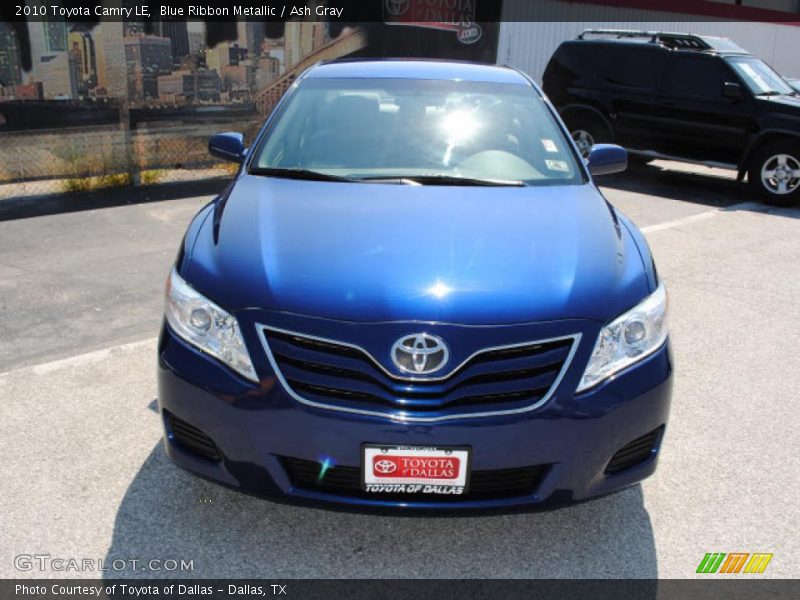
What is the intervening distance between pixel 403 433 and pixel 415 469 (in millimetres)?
132

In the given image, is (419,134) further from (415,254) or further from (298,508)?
(298,508)

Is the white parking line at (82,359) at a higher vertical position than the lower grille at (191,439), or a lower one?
lower

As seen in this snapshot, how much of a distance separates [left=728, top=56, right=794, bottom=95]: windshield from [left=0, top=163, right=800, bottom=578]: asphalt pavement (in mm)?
5437

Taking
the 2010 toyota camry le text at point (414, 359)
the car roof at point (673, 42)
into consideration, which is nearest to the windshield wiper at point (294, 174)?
the 2010 toyota camry le text at point (414, 359)

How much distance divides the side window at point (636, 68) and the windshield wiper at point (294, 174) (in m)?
8.71

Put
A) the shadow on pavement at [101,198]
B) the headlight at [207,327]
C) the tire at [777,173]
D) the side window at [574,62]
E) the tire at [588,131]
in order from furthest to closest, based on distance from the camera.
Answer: the side window at [574,62] → the tire at [588,131] → the tire at [777,173] → the shadow on pavement at [101,198] → the headlight at [207,327]

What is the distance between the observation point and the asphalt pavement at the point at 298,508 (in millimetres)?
2934

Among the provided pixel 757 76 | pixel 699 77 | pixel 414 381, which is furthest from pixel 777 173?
pixel 414 381

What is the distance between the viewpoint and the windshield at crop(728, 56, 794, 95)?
10609 millimetres

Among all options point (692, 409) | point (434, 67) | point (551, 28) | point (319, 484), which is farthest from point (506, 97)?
point (551, 28)

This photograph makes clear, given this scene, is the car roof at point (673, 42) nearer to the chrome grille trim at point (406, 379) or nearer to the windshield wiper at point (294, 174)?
the windshield wiper at point (294, 174)

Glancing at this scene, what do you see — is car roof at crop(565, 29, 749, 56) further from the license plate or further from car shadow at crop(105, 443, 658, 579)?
the license plate

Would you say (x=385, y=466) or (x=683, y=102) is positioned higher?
(x=385, y=466)

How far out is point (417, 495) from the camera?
104 inches
